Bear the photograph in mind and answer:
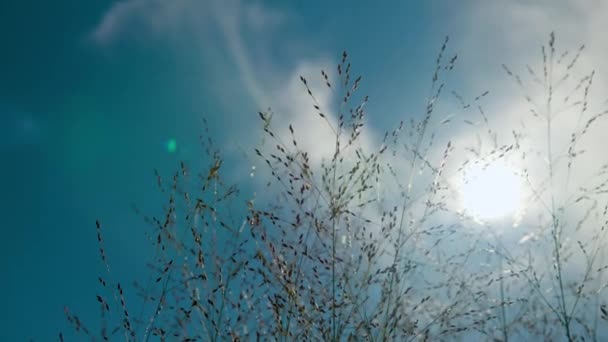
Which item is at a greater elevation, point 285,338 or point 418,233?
point 418,233

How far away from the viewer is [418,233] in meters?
3.50

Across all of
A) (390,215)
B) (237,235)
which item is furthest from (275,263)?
(390,215)

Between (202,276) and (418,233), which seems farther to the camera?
(418,233)

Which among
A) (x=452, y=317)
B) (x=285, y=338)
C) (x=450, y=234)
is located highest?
(x=450, y=234)

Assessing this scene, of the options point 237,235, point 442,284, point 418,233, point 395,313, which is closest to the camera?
point 395,313

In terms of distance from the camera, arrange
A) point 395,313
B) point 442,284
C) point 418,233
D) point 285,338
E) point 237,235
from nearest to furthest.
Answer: point 285,338
point 395,313
point 237,235
point 418,233
point 442,284

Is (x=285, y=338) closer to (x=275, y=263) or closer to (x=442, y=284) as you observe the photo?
(x=275, y=263)

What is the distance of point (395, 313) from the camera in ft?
9.93

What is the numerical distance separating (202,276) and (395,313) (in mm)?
976

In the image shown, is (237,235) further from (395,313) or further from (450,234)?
(450,234)

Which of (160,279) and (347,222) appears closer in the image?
(160,279)

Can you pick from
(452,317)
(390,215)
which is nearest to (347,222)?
(390,215)

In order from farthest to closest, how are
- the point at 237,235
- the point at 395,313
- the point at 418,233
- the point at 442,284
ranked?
1. the point at 442,284
2. the point at 418,233
3. the point at 237,235
4. the point at 395,313

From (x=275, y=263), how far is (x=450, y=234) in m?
1.34
